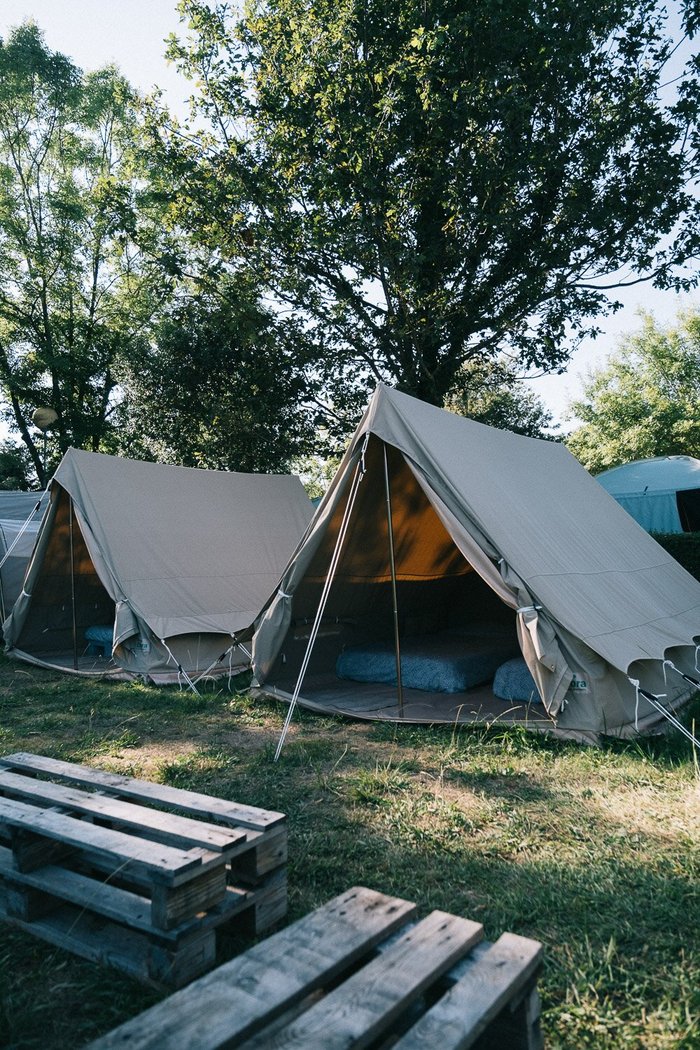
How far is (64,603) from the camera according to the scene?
827 cm

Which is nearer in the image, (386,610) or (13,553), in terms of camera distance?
(386,610)

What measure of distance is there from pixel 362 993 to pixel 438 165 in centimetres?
956

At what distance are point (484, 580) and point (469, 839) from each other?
2.92 metres

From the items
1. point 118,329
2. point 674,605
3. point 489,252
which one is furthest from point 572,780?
point 118,329

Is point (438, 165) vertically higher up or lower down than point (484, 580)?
higher up

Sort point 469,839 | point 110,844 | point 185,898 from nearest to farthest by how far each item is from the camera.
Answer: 1. point 185,898
2. point 110,844
3. point 469,839

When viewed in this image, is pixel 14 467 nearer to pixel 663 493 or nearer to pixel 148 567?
pixel 148 567

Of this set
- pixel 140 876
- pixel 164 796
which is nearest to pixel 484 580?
pixel 164 796

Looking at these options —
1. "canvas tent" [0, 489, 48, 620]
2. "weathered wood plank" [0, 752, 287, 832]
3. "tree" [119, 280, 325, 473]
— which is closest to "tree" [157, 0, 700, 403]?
"tree" [119, 280, 325, 473]

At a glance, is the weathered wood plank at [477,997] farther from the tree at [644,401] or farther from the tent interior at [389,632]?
the tree at [644,401]

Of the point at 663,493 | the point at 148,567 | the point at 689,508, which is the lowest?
the point at 148,567

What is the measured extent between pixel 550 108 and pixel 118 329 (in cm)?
1102

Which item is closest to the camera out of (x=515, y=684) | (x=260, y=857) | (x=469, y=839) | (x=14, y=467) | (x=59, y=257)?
(x=260, y=857)

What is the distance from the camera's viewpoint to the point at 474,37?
8617 millimetres
